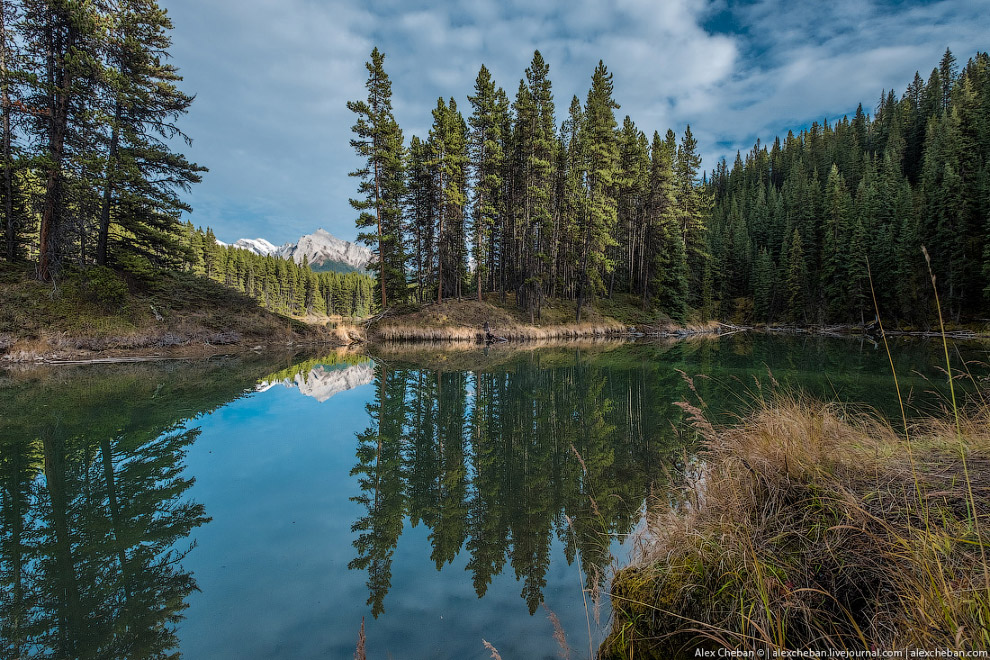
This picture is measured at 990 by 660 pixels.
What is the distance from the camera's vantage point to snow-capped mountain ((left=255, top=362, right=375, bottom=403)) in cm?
1233

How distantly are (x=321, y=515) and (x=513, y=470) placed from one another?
266 cm

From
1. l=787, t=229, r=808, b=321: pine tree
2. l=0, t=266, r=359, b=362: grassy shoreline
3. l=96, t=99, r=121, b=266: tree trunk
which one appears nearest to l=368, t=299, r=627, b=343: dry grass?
l=0, t=266, r=359, b=362: grassy shoreline

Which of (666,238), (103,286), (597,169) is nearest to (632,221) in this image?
(666,238)

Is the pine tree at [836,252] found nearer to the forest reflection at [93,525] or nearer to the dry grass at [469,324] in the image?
the dry grass at [469,324]

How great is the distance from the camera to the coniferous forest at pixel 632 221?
3052 centimetres

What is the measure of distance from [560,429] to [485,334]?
21.7 m

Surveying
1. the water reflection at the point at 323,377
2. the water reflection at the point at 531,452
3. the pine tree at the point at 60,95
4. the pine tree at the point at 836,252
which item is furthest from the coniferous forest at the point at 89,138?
the pine tree at the point at 836,252

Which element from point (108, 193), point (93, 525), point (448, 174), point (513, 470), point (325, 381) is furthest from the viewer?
point (448, 174)

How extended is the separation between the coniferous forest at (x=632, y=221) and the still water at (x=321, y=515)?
21.1 meters

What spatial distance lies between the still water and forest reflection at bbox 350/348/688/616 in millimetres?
38

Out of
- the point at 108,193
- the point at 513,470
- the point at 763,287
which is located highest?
the point at 108,193

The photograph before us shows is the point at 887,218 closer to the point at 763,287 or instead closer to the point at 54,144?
the point at 763,287

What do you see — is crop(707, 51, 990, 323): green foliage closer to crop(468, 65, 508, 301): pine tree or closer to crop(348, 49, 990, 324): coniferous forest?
crop(348, 49, 990, 324): coniferous forest

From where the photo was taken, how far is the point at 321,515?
16.7 feet
